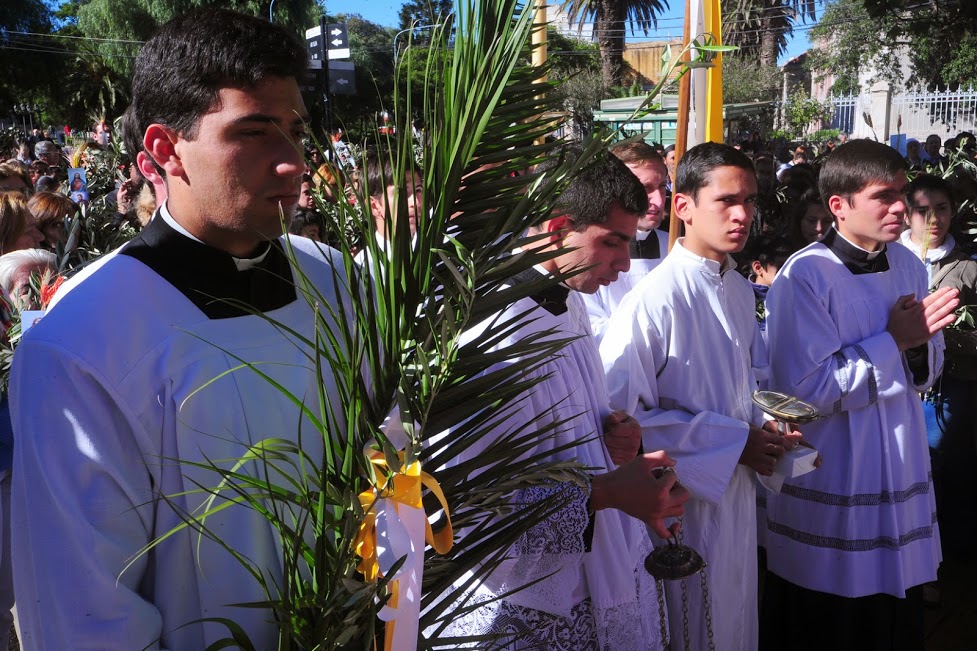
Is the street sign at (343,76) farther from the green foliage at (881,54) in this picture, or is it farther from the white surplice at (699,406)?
the green foliage at (881,54)

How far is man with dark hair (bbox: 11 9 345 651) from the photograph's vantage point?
4.63 ft

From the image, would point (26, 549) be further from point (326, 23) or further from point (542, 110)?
point (326, 23)

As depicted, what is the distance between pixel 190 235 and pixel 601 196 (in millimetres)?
1213

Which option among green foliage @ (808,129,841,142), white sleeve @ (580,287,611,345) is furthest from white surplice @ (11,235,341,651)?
green foliage @ (808,129,841,142)

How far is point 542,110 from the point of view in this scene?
61.6 inches

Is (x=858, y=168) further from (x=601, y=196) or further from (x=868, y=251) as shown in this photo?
(x=601, y=196)

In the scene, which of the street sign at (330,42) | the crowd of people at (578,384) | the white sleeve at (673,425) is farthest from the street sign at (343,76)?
the white sleeve at (673,425)

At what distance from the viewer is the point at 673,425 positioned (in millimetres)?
3145

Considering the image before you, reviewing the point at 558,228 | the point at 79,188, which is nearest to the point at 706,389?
the point at 558,228

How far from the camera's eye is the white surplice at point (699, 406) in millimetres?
3133

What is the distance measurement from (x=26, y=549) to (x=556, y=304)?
1.51 m

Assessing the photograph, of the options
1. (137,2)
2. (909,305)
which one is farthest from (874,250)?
(137,2)

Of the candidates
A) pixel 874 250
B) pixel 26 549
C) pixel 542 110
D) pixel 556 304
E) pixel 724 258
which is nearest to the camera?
pixel 26 549

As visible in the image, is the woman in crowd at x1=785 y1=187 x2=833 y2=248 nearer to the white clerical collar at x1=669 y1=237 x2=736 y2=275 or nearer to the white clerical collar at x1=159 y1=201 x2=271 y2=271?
the white clerical collar at x1=669 y1=237 x2=736 y2=275
